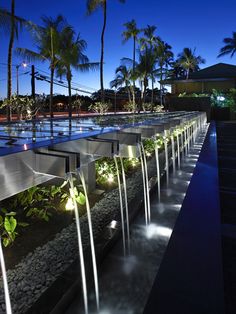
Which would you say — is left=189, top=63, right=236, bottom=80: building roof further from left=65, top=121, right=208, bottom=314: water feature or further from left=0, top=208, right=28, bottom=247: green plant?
left=0, top=208, right=28, bottom=247: green plant

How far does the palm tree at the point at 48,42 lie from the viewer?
19.0 meters

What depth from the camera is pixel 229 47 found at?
1577 inches

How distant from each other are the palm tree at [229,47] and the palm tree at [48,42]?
89.9 feet

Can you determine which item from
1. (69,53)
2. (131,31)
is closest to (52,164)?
(69,53)

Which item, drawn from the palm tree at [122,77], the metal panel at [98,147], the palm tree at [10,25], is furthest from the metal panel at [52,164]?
the palm tree at [122,77]

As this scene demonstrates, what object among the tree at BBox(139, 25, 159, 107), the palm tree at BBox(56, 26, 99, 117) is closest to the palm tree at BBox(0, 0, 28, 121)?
the palm tree at BBox(56, 26, 99, 117)

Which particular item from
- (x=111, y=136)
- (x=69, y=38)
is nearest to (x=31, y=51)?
(x=69, y=38)

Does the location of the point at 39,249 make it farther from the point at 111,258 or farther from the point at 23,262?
the point at 111,258

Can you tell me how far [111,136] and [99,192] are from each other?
184 cm

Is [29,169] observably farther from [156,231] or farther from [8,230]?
[156,231]

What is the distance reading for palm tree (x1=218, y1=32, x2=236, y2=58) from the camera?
39.8 metres

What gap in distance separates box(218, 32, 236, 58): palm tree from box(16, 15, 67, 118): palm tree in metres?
27.4

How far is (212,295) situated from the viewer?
196 centimetres

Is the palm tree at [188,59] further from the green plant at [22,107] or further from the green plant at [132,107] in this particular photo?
the green plant at [22,107]
